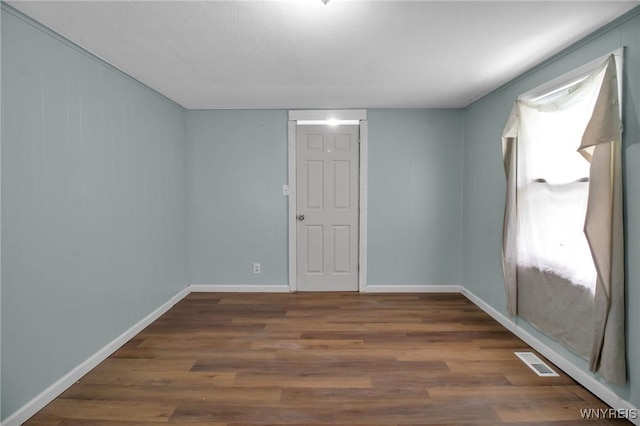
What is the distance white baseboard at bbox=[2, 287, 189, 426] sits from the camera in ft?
6.12

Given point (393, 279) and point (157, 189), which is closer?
point (157, 189)

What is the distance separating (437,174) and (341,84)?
181 cm

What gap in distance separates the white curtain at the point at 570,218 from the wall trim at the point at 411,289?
4.20 ft

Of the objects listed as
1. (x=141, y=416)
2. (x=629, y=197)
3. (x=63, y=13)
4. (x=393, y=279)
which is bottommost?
(x=141, y=416)

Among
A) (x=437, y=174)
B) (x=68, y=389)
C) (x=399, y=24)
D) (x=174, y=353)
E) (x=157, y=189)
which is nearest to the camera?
(x=399, y=24)

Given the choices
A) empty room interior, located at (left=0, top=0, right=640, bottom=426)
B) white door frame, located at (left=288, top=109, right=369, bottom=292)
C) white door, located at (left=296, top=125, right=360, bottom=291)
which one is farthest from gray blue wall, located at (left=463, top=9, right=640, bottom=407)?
white door, located at (left=296, top=125, right=360, bottom=291)

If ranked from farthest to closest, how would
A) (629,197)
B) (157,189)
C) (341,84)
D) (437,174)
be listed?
(437,174)
(157,189)
(341,84)
(629,197)

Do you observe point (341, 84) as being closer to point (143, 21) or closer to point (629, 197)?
point (143, 21)

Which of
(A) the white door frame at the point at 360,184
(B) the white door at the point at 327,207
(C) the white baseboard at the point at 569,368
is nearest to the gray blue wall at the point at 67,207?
(A) the white door frame at the point at 360,184

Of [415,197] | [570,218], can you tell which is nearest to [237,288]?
[415,197]

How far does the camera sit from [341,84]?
3195 mm

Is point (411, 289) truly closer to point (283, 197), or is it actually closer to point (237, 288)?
point (283, 197)

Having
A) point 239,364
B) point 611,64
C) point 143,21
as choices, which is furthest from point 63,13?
point 611,64

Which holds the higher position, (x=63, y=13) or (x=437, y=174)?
(x=63, y=13)
